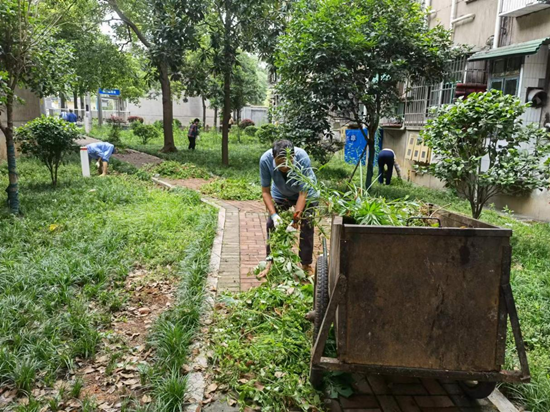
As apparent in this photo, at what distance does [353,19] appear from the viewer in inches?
359

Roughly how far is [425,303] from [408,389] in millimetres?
945

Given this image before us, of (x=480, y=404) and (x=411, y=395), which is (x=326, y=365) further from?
(x=480, y=404)

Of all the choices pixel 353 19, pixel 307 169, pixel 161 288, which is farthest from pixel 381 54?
pixel 161 288

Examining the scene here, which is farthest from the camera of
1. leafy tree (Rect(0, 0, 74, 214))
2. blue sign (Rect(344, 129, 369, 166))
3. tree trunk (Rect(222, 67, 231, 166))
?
blue sign (Rect(344, 129, 369, 166))

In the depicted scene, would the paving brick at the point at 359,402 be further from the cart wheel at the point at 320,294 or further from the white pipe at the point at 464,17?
the white pipe at the point at 464,17

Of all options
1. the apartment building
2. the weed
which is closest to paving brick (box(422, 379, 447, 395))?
the weed

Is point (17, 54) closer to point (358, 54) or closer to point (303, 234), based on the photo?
point (303, 234)

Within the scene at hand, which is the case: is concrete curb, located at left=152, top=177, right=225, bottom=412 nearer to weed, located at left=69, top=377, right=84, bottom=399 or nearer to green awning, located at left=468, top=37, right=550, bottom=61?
weed, located at left=69, top=377, right=84, bottom=399

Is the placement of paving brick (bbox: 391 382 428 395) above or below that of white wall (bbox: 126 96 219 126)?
below

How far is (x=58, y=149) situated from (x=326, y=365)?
8665mm

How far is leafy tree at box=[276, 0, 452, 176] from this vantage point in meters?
9.20

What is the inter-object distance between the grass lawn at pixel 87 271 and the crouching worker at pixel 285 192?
3.62 ft

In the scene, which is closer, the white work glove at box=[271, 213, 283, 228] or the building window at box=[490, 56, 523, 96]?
the white work glove at box=[271, 213, 283, 228]

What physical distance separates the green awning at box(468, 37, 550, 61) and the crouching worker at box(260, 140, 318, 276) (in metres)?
6.73
